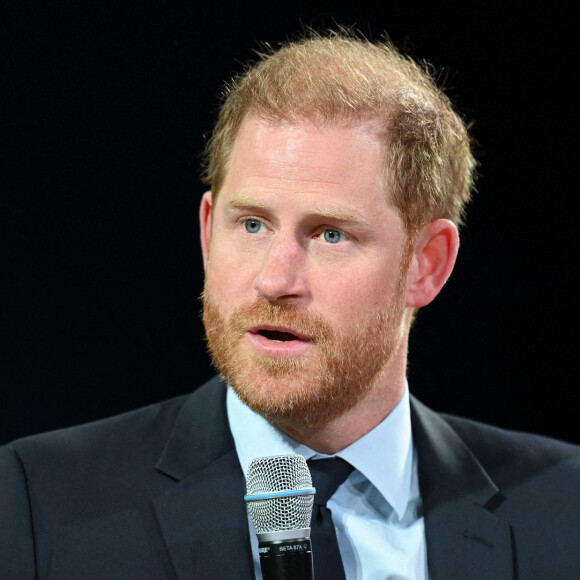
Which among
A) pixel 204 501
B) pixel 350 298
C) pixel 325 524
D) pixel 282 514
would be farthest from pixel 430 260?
pixel 282 514

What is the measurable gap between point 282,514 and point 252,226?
0.86 m

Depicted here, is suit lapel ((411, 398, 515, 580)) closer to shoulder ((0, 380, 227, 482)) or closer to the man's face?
the man's face

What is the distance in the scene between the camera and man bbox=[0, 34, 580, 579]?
96.4 inches

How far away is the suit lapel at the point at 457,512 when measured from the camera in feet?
8.75

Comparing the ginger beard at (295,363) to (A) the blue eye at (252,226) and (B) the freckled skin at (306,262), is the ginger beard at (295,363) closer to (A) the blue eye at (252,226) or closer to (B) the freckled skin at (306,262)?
(B) the freckled skin at (306,262)

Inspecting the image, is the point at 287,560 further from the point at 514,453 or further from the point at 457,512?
the point at 514,453

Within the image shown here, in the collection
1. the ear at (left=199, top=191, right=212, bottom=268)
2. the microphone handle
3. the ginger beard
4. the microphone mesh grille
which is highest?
the ear at (left=199, top=191, right=212, bottom=268)

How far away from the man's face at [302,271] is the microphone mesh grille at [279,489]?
0.36 m

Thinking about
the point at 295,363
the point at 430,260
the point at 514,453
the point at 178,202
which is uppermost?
the point at 178,202

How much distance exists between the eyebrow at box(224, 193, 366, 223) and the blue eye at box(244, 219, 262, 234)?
0.15 feet

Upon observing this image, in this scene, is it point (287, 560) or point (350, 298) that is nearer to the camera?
point (287, 560)

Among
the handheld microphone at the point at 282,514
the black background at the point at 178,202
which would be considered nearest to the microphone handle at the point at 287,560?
the handheld microphone at the point at 282,514

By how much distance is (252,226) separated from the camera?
2578 millimetres

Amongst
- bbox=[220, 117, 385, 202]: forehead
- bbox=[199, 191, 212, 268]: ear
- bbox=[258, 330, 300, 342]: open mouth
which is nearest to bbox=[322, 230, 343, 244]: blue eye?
bbox=[220, 117, 385, 202]: forehead
